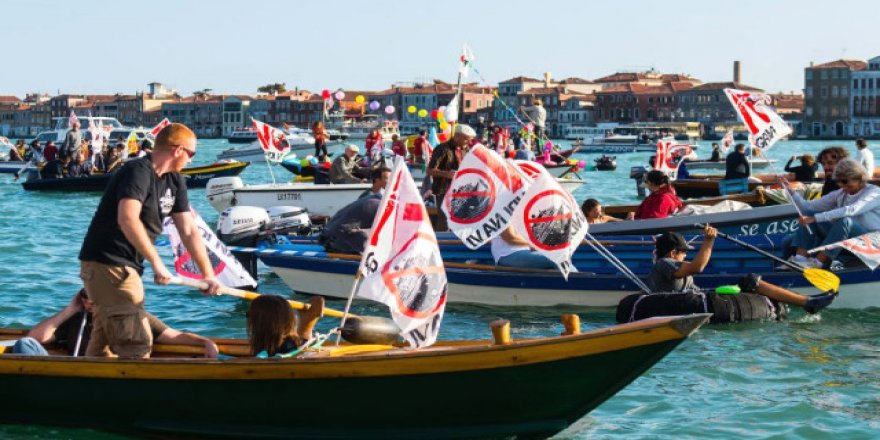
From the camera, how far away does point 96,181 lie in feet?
106

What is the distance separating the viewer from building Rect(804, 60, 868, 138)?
160 m

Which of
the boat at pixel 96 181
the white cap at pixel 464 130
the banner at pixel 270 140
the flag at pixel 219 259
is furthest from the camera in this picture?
the boat at pixel 96 181

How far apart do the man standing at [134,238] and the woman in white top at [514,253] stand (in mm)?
5802

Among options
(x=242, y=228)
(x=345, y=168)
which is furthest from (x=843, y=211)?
(x=345, y=168)

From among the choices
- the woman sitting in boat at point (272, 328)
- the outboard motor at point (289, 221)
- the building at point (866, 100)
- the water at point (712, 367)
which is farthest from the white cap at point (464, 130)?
the building at point (866, 100)

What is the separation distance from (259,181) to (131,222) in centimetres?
4177

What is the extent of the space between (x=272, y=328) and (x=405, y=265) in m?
0.83

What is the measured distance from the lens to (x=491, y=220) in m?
10.4

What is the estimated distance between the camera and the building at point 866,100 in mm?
157250

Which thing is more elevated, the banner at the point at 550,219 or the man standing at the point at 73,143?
the man standing at the point at 73,143

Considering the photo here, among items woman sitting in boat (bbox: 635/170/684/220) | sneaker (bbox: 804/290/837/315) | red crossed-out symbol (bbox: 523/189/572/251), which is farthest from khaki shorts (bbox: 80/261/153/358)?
woman sitting in boat (bbox: 635/170/684/220)

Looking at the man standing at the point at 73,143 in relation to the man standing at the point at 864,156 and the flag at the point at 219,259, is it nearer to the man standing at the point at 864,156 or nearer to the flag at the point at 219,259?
the man standing at the point at 864,156

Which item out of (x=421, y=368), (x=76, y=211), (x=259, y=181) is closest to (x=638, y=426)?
(x=421, y=368)

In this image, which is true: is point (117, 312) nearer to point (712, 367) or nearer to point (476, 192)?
point (476, 192)
